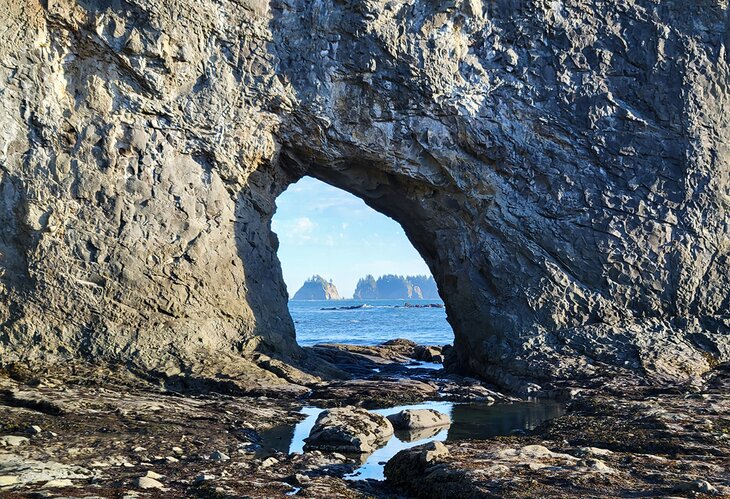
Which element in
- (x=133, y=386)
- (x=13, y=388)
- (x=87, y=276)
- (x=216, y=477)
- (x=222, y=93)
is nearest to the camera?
(x=216, y=477)

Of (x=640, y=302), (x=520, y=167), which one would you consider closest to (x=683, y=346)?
(x=640, y=302)

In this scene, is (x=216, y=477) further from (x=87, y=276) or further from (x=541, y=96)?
(x=541, y=96)

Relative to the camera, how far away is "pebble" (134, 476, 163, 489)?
9.24m

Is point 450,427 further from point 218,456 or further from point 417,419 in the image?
point 218,456

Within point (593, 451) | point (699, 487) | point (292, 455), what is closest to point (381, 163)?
point (292, 455)

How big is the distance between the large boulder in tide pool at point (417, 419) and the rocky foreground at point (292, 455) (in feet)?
0.35

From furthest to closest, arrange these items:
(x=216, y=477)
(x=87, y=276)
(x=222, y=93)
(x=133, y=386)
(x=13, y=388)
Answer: (x=222, y=93)
(x=87, y=276)
(x=133, y=386)
(x=13, y=388)
(x=216, y=477)

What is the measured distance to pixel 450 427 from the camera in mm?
14211

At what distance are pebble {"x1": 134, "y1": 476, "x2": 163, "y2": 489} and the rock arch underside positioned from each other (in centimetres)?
831

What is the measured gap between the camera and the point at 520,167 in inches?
793

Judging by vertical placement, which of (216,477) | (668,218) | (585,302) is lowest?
(216,477)

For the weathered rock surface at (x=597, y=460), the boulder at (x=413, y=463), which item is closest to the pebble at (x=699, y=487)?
the weathered rock surface at (x=597, y=460)

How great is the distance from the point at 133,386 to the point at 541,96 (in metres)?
11.5

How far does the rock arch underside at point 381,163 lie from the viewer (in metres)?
18.0
